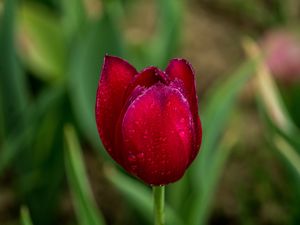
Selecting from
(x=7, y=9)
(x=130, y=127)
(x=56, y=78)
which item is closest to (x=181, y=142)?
(x=130, y=127)

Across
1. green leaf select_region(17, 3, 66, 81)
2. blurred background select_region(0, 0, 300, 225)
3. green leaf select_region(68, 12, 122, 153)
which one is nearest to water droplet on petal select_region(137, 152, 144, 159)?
blurred background select_region(0, 0, 300, 225)

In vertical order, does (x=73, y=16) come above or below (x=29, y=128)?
above

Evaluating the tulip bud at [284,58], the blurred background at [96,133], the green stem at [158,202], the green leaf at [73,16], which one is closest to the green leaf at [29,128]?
the blurred background at [96,133]

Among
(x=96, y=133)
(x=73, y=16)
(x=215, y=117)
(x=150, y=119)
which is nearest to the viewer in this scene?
(x=150, y=119)

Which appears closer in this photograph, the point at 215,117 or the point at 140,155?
the point at 140,155

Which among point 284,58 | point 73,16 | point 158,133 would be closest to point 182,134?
point 158,133

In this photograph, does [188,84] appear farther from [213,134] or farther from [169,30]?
[169,30]

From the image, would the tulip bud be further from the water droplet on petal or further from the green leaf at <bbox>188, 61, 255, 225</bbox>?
the water droplet on petal
